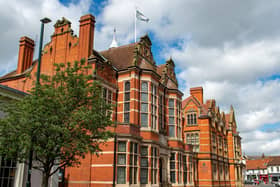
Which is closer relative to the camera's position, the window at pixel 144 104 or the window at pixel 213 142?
the window at pixel 144 104

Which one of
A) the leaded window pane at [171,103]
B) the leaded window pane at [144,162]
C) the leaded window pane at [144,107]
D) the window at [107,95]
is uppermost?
the leaded window pane at [171,103]

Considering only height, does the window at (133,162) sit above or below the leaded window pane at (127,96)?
below

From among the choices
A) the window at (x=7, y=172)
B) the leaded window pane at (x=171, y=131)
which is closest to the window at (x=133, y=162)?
the window at (x=7, y=172)

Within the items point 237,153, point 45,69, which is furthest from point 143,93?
Result: point 237,153

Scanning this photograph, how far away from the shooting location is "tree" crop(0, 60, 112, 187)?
12828 mm

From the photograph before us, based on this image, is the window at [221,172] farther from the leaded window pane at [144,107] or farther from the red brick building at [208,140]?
the leaded window pane at [144,107]

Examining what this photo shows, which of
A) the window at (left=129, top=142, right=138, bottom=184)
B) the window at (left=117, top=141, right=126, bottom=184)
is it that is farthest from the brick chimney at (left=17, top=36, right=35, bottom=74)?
the window at (left=129, top=142, right=138, bottom=184)

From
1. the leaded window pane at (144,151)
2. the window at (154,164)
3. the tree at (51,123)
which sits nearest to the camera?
the tree at (51,123)

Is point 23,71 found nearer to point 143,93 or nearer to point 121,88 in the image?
point 121,88

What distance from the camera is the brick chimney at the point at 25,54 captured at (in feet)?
96.7

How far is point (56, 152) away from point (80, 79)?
147 inches

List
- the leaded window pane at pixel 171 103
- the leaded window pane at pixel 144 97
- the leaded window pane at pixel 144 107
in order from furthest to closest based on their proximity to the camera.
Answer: the leaded window pane at pixel 171 103
the leaded window pane at pixel 144 97
the leaded window pane at pixel 144 107

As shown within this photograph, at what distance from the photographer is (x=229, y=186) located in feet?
156

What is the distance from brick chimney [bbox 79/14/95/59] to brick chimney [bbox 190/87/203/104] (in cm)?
2536
